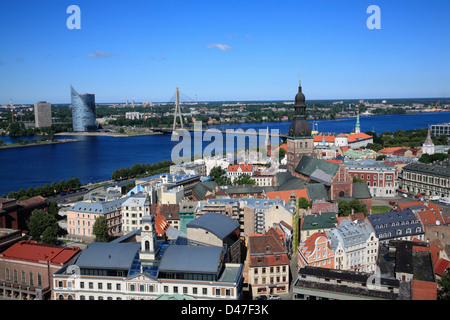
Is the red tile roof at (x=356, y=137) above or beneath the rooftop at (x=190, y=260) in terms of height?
above

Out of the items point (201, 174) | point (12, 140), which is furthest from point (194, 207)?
point (12, 140)

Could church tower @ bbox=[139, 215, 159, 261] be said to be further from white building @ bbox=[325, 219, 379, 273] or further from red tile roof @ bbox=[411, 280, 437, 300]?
red tile roof @ bbox=[411, 280, 437, 300]

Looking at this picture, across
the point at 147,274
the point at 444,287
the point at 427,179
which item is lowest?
the point at 444,287

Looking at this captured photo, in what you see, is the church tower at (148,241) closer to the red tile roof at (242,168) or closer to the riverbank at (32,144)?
the red tile roof at (242,168)

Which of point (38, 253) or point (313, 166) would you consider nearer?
point (38, 253)

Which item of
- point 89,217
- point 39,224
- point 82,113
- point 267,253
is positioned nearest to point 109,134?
point 82,113

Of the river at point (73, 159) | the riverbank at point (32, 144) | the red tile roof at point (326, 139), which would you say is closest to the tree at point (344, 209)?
the river at point (73, 159)

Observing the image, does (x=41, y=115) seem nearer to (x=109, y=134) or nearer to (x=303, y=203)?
(x=109, y=134)
